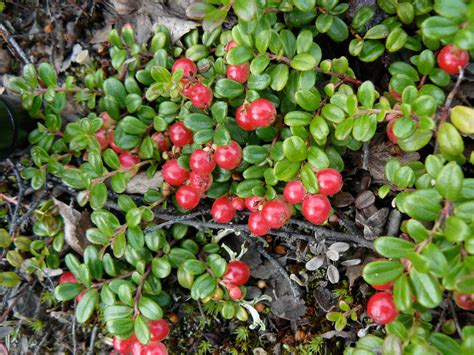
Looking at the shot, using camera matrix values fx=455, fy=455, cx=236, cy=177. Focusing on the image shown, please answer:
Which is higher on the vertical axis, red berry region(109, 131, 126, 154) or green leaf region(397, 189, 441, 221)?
Answer: green leaf region(397, 189, 441, 221)

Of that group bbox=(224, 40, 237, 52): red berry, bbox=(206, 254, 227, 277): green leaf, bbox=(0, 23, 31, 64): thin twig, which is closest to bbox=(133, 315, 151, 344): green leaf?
bbox=(206, 254, 227, 277): green leaf

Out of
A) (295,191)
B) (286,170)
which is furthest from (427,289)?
(286,170)

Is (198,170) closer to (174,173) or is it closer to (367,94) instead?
(174,173)

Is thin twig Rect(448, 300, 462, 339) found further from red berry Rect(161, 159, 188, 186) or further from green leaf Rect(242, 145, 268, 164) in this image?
red berry Rect(161, 159, 188, 186)

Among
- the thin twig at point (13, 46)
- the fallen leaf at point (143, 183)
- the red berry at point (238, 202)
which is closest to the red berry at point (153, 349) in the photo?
the red berry at point (238, 202)

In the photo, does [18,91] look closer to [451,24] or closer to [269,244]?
[269,244]

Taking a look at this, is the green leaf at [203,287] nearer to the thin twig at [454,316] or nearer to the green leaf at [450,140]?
the thin twig at [454,316]
